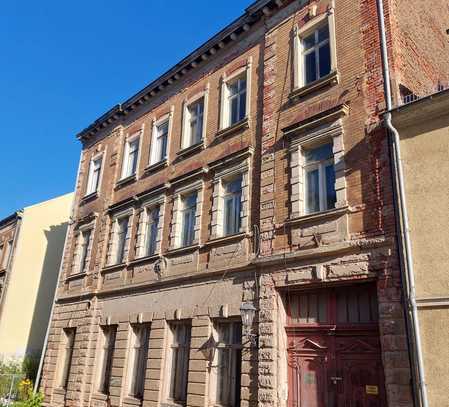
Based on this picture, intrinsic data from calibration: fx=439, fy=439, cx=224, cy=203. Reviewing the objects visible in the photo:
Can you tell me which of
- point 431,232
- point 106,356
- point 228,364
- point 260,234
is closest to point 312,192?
point 260,234

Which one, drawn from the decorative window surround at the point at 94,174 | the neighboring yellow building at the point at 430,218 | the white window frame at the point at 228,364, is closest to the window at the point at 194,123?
the decorative window surround at the point at 94,174

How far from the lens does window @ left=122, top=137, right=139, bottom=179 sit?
17.4 meters

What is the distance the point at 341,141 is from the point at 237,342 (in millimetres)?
5346

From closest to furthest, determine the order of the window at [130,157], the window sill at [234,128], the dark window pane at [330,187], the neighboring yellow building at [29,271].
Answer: the dark window pane at [330,187], the window sill at [234,128], the window at [130,157], the neighboring yellow building at [29,271]

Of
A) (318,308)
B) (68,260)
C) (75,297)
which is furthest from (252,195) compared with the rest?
(68,260)

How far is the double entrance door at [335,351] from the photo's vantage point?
27.0 feet

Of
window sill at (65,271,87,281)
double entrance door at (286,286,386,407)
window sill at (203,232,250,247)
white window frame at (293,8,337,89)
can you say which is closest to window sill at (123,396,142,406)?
window sill at (203,232,250,247)

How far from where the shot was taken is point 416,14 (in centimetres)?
1136

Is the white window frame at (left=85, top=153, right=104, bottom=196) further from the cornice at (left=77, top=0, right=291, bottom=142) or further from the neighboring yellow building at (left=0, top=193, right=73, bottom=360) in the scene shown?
the neighboring yellow building at (left=0, top=193, right=73, bottom=360)

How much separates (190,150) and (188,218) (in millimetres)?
2208

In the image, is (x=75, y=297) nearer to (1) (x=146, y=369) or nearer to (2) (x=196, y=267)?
(1) (x=146, y=369)

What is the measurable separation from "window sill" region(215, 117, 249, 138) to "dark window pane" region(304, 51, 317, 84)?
2026 millimetres

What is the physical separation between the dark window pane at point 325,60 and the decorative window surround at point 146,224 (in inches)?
255

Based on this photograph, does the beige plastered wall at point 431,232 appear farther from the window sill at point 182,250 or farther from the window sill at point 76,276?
the window sill at point 76,276
